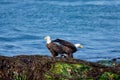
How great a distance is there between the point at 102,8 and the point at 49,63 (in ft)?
106

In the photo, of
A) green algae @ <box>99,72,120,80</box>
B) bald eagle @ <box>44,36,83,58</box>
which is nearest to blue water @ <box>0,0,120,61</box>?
bald eagle @ <box>44,36,83,58</box>

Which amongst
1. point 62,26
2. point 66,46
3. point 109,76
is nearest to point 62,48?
point 66,46

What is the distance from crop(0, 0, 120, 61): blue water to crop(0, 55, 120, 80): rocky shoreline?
34.5 feet

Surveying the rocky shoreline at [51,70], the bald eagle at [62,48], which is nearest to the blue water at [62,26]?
the bald eagle at [62,48]

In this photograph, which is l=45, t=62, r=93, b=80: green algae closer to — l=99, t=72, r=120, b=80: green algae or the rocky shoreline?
the rocky shoreline

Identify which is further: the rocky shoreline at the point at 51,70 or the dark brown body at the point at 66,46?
the dark brown body at the point at 66,46

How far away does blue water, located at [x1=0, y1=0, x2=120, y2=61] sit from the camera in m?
23.5

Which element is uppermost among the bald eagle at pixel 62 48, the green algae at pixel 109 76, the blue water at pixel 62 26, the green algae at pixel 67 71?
the blue water at pixel 62 26

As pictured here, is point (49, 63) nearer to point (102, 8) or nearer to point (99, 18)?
point (99, 18)

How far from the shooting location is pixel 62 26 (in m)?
33.0

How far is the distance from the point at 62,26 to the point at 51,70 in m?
23.6

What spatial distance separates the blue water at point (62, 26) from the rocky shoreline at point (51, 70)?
1052cm

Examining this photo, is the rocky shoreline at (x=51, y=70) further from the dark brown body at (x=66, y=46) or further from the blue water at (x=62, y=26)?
the blue water at (x=62, y=26)

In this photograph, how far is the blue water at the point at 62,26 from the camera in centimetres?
2345
